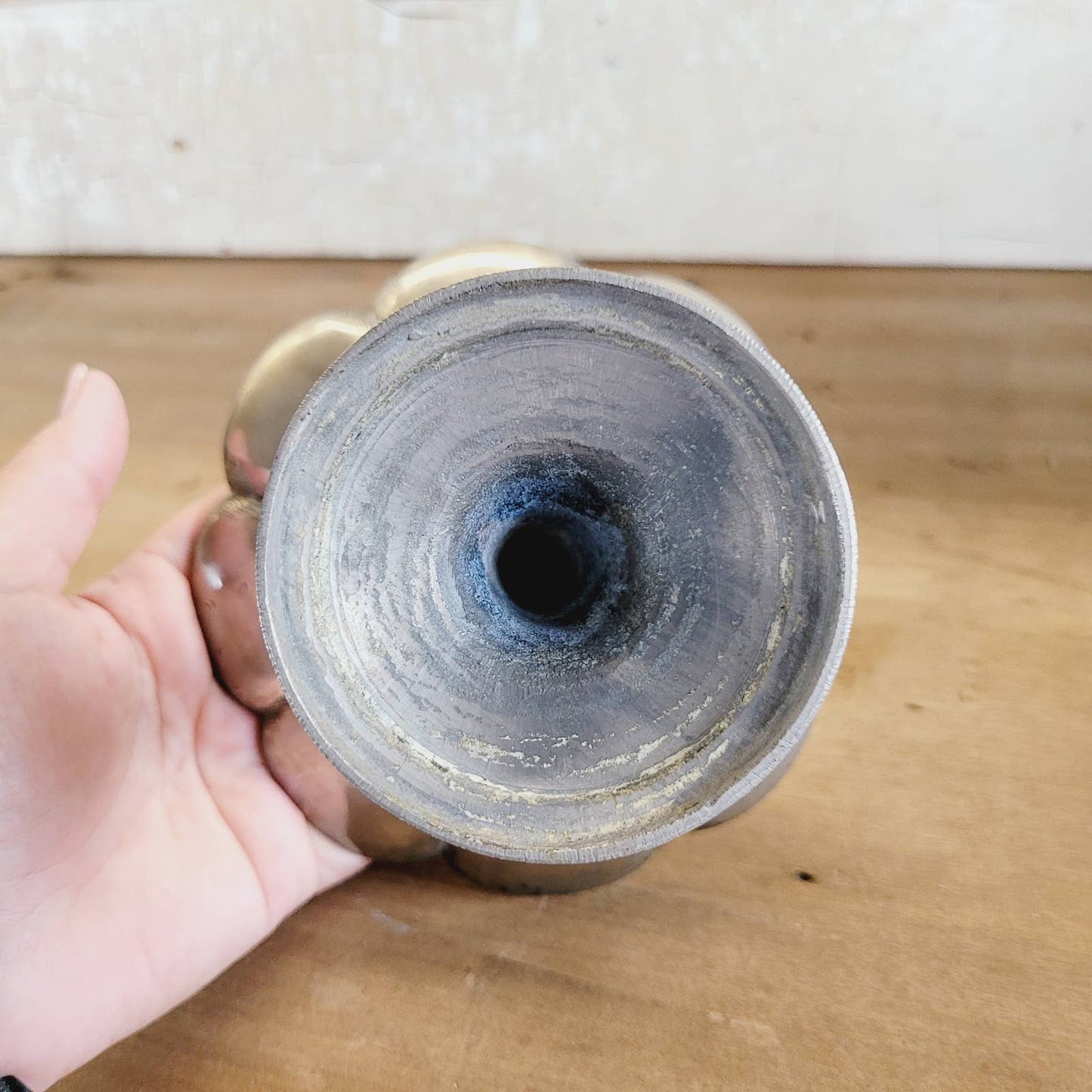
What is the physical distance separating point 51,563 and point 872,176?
0.77 metres

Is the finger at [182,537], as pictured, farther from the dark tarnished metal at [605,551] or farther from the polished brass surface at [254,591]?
the dark tarnished metal at [605,551]

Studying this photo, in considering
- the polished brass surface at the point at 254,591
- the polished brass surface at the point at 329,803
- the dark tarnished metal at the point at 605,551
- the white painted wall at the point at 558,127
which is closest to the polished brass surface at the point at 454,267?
the polished brass surface at the point at 254,591

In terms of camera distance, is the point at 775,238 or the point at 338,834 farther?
the point at 775,238

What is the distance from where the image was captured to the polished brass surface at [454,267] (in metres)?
0.60

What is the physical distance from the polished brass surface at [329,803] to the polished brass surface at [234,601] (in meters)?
0.03

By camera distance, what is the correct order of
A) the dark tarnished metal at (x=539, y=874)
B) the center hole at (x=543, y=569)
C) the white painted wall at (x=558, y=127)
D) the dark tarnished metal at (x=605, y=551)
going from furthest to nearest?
1. the white painted wall at (x=558, y=127)
2. the dark tarnished metal at (x=539, y=874)
3. the center hole at (x=543, y=569)
4. the dark tarnished metal at (x=605, y=551)

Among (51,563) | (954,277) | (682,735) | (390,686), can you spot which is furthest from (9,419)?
(954,277)

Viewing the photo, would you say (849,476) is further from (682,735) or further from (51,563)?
(51,563)

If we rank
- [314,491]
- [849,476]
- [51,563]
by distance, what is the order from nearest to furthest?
[314,491]
[51,563]
[849,476]

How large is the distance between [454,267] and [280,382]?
13 cm

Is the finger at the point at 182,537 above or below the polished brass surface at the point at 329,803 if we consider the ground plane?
above

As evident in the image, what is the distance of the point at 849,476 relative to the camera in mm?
852

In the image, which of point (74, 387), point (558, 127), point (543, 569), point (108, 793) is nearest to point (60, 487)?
point (74, 387)

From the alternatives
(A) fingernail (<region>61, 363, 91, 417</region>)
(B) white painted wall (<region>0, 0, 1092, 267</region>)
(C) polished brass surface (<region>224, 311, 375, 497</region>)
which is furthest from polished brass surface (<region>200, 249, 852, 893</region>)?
(B) white painted wall (<region>0, 0, 1092, 267</region>)
